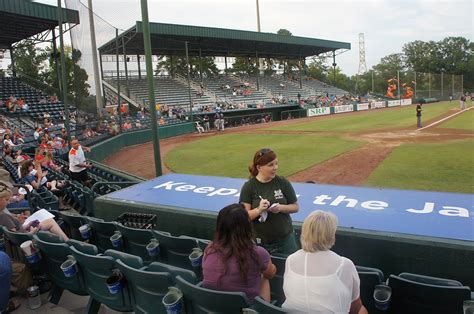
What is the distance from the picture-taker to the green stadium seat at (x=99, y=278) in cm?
329

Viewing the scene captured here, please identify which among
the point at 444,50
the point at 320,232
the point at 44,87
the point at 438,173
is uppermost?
the point at 444,50

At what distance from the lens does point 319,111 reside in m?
44.8

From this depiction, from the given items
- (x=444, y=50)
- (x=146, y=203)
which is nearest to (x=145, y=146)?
(x=146, y=203)

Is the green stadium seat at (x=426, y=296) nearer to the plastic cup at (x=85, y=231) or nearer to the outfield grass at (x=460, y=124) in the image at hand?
the plastic cup at (x=85, y=231)

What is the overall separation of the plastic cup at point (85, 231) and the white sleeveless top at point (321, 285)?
3.12 metres

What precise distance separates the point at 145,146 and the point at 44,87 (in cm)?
1524

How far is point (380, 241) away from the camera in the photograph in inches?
148

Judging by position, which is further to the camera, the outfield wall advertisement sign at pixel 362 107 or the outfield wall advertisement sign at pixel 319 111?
the outfield wall advertisement sign at pixel 362 107

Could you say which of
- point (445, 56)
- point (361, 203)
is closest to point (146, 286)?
point (361, 203)

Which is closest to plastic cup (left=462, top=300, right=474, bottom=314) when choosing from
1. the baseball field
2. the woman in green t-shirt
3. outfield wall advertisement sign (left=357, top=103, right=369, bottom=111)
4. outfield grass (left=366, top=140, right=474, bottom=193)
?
the woman in green t-shirt

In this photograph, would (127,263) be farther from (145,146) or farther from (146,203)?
(145,146)

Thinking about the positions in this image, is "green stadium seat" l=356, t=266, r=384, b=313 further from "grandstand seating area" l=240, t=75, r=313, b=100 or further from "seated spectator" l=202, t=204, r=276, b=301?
"grandstand seating area" l=240, t=75, r=313, b=100

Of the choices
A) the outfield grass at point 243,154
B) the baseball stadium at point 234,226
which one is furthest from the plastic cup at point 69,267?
the outfield grass at point 243,154

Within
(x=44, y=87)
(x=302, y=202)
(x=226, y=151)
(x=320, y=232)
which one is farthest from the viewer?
(x=44, y=87)
